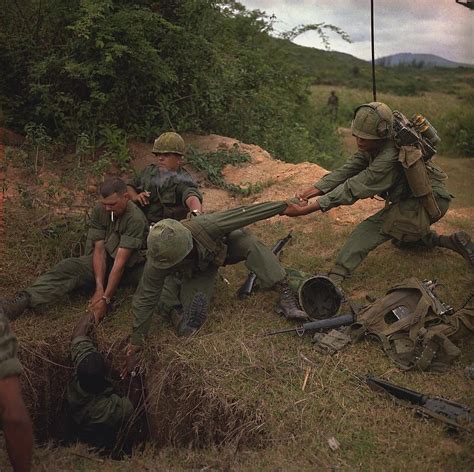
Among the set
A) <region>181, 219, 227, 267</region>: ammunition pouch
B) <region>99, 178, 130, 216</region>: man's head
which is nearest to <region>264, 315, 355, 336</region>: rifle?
<region>181, 219, 227, 267</region>: ammunition pouch

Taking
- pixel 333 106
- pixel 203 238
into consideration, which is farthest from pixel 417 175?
pixel 333 106

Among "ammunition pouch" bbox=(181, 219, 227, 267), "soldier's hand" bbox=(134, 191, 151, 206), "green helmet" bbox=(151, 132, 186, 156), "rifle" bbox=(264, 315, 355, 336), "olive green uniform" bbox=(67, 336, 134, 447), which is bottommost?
"olive green uniform" bbox=(67, 336, 134, 447)

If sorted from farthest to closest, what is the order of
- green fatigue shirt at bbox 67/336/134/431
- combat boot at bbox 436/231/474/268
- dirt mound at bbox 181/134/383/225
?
dirt mound at bbox 181/134/383/225 → combat boot at bbox 436/231/474/268 → green fatigue shirt at bbox 67/336/134/431

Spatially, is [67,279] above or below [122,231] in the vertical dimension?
below

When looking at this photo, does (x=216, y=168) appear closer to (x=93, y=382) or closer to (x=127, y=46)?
(x=127, y=46)

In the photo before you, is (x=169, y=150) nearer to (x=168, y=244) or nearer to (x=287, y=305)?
(x=168, y=244)

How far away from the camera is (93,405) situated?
4.18 metres

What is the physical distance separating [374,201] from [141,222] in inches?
132

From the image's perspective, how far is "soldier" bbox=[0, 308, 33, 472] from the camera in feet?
8.16

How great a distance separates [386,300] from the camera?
4.36m

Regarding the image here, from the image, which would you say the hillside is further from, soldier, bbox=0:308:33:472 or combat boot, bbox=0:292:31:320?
soldier, bbox=0:308:33:472

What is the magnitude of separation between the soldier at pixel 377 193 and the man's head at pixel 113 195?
132cm

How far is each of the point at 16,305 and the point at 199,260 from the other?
5.10 feet

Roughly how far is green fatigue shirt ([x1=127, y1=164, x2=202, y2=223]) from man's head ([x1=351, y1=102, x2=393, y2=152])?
1.48m
